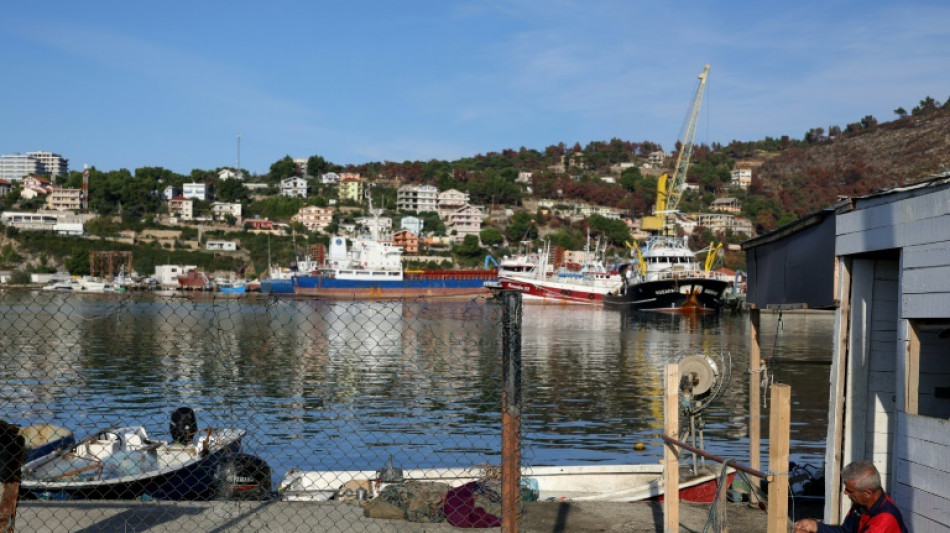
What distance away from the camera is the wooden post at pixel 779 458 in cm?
527

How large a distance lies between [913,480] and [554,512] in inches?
124

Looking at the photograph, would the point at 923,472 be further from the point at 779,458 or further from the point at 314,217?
the point at 314,217

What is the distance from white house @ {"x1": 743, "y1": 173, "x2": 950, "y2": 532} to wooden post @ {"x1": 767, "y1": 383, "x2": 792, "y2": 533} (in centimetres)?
110

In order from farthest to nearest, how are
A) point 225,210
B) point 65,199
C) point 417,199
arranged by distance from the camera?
point 417,199 → point 225,210 → point 65,199

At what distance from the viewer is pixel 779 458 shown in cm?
524

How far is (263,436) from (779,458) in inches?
485

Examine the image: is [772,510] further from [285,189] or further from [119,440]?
[285,189]

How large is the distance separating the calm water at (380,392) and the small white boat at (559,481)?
1.05 m

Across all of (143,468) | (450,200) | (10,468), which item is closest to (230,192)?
(450,200)

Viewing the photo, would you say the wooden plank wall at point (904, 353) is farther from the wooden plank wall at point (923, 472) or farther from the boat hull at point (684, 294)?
the boat hull at point (684, 294)

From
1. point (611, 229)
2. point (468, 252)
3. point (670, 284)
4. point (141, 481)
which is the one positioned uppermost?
point (611, 229)

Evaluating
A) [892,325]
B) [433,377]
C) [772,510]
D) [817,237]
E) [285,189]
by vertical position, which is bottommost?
[433,377]

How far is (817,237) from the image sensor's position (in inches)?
297

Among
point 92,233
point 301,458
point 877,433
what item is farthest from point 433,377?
point 92,233
